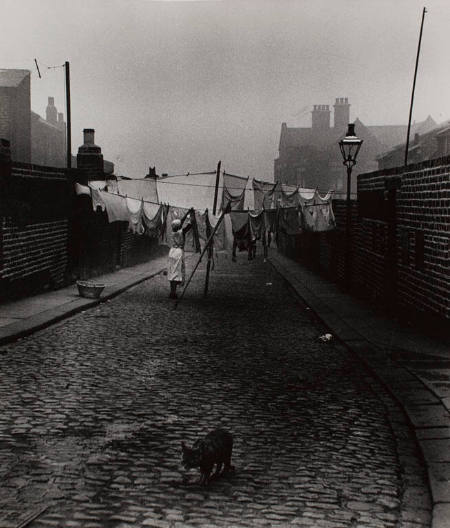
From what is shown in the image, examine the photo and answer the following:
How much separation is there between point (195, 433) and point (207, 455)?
4.25ft

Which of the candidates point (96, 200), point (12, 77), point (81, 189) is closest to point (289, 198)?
point (96, 200)

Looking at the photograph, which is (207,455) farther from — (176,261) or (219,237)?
(219,237)

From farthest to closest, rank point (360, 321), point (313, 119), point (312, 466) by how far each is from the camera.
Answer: point (313, 119), point (360, 321), point (312, 466)

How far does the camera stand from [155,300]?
17.7 metres

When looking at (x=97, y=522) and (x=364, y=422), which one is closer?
(x=97, y=522)

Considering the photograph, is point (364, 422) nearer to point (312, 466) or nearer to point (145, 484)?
point (312, 466)

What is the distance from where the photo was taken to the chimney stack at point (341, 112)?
79438 millimetres

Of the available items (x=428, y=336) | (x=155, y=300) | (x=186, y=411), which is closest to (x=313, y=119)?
(x=155, y=300)

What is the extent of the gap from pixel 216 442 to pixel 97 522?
1.08 metres

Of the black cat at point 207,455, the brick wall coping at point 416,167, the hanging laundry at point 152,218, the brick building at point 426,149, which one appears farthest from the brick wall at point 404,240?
the brick building at point 426,149

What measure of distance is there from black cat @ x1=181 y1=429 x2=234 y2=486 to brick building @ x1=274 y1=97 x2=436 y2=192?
232 feet

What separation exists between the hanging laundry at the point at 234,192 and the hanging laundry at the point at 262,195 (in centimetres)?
51

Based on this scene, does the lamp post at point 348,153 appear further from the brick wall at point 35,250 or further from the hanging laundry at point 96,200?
the brick wall at point 35,250

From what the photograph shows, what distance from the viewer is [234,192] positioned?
2361cm
